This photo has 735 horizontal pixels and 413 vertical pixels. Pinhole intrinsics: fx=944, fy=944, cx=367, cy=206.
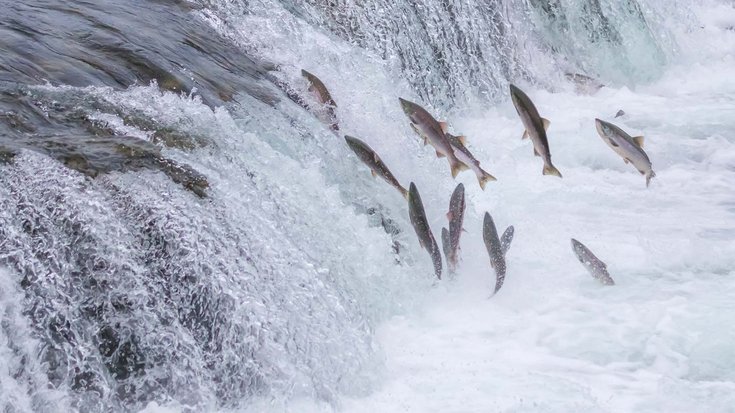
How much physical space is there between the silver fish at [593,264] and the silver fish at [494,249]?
433 mm

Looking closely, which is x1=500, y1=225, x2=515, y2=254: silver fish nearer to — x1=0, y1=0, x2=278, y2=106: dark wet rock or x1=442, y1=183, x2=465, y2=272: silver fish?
x1=442, y1=183, x2=465, y2=272: silver fish

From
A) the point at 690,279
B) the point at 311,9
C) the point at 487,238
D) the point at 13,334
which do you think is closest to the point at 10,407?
the point at 13,334

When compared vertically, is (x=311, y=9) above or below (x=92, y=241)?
below

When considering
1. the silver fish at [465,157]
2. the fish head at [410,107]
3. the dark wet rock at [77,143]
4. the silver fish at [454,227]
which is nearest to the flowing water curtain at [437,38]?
the silver fish at [465,157]

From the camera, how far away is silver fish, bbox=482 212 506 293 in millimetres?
4551

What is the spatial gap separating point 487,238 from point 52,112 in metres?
2.10

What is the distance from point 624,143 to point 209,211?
7.67ft

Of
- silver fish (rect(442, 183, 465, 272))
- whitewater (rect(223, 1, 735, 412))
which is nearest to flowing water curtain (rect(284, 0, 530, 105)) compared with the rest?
whitewater (rect(223, 1, 735, 412))

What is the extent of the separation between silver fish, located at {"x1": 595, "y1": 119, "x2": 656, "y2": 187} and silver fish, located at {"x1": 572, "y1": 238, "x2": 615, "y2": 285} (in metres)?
0.55

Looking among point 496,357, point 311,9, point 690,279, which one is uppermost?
point 690,279

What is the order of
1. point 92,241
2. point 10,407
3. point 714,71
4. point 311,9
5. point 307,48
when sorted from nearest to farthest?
point 10,407, point 92,241, point 307,48, point 311,9, point 714,71

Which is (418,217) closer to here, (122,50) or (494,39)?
(122,50)

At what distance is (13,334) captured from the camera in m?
3.09

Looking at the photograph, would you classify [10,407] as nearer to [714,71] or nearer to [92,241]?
[92,241]
